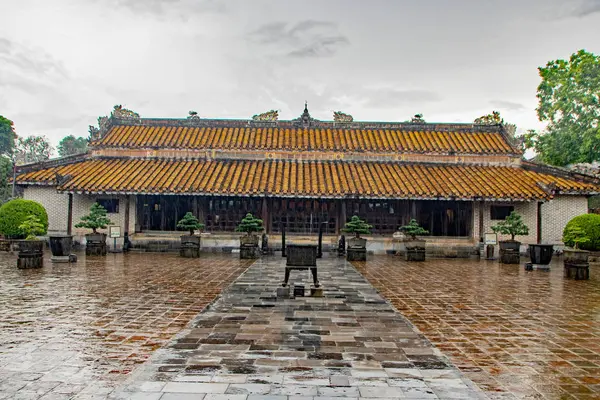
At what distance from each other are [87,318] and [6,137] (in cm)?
4901

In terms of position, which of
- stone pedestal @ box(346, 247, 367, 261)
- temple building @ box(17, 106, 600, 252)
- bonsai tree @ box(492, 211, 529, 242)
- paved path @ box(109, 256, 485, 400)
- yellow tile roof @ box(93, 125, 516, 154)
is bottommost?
paved path @ box(109, 256, 485, 400)

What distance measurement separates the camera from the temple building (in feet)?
62.1

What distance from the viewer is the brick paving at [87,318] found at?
478cm

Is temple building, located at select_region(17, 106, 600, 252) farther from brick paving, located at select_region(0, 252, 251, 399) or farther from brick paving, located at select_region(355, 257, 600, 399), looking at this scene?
brick paving, located at select_region(0, 252, 251, 399)

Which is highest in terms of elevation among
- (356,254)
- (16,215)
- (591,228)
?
(16,215)

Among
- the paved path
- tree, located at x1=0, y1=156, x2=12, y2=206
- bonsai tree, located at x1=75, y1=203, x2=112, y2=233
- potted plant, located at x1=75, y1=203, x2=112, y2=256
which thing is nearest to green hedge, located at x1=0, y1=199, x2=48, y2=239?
bonsai tree, located at x1=75, y1=203, x2=112, y2=233

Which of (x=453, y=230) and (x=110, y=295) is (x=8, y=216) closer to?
(x=110, y=295)

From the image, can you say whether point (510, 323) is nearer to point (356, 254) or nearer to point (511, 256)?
point (356, 254)

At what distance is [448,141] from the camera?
2267 centimetres

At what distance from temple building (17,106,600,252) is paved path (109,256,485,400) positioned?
1117cm

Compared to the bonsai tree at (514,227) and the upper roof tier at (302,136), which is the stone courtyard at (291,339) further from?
the upper roof tier at (302,136)

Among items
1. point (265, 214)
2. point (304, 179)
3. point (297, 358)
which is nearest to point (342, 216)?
point (304, 179)

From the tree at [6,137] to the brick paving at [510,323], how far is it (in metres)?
46.9

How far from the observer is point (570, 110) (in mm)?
24938
